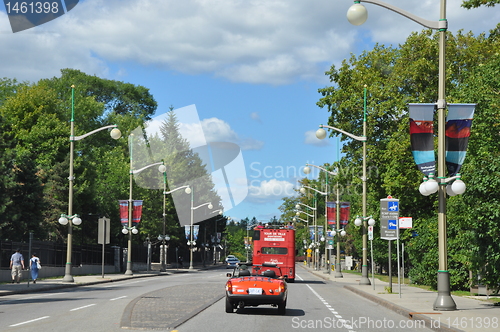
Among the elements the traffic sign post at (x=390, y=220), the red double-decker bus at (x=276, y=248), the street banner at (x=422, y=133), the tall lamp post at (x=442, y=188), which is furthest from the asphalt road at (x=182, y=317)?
the red double-decker bus at (x=276, y=248)

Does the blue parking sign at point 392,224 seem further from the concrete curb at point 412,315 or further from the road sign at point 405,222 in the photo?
the concrete curb at point 412,315

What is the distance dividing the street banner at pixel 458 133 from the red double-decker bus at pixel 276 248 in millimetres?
25389

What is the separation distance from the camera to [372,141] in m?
45.9

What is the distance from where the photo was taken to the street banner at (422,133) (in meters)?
19.0

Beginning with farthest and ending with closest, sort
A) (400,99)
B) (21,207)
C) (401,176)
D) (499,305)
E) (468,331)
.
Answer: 1. (21,207)
2. (400,99)
3. (401,176)
4. (499,305)
5. (468,331)

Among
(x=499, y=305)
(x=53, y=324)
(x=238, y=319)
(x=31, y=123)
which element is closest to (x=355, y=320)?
(x=238, y=319)

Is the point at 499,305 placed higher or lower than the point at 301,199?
lower

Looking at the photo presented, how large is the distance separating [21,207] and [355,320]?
1583 inches

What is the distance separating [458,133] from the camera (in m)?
19.2

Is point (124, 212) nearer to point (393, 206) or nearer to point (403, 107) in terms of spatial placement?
point (403, 107)

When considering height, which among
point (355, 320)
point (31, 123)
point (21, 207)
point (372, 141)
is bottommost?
point (355, 320)

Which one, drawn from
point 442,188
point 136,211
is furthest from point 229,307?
point 136,211

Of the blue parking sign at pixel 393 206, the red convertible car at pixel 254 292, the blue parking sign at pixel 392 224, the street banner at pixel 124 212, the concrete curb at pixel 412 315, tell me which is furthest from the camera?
the street banner at pixel 124 212

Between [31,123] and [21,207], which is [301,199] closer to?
[31,123]
